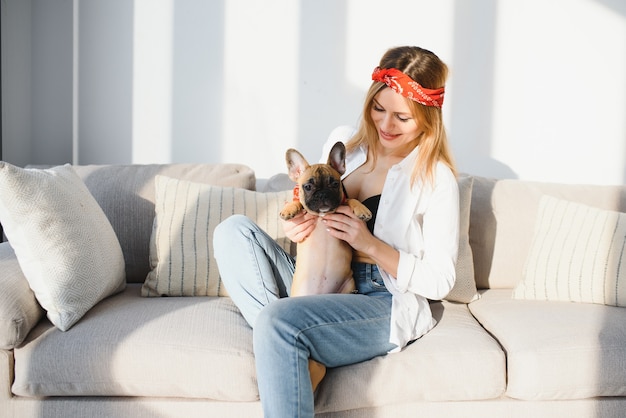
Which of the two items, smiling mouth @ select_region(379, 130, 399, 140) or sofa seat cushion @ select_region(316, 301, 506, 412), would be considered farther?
smiling mouth @ select_region(379, 130, 399, 140)

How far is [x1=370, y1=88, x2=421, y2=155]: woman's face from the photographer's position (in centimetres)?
200

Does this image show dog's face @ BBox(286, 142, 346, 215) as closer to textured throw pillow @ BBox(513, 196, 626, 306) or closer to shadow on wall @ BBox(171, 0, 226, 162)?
textured throw pillow @ BBox(513, 196, 626, 306)

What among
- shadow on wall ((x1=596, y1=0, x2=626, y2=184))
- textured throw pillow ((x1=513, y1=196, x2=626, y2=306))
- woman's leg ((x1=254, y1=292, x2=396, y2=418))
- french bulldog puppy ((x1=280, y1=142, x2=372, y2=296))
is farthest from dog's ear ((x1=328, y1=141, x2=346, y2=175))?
shadow on wall ((x1=596, y1=0, x2=626, y2=184))

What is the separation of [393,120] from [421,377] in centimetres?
80

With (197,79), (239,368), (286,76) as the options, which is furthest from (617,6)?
(239,368)

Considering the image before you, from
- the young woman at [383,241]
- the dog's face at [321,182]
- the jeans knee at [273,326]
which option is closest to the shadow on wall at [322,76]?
the young woman at [383,241]

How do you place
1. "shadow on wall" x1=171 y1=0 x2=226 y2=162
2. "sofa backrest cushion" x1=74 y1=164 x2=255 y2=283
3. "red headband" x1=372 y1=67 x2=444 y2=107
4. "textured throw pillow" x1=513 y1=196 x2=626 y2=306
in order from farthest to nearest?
1. "shadow on wall" x1=171 y1=0 x2=226 y2=162
2. "sofa backrest cushion" x1=74 y1=164 x2=255 y2=283
3. "textured throw pillow" x1=513 y1=196 x2=626 y2=306
4. "red headband" x1=372 y1=67 x2=444 y2=107

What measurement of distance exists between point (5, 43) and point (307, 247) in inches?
78.1

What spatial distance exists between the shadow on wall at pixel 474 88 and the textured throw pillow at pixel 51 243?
1.89m

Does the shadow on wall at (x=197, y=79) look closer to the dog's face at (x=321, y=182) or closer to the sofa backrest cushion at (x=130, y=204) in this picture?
the sofa backrest cushion at (x=130, y=204)

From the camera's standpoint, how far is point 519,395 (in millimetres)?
→ 1869

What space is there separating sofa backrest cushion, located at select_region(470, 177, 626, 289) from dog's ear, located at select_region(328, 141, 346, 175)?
0.89m

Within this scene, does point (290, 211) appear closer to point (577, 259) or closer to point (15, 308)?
point (15, 308)

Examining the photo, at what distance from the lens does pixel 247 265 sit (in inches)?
76.5
